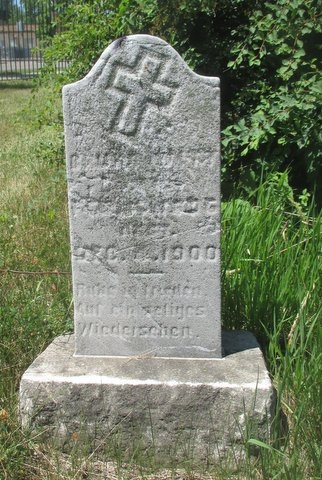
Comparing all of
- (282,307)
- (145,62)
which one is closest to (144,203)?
(145,62)

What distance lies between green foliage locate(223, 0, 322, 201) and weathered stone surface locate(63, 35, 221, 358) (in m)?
1.78

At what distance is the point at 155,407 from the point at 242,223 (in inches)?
53.3

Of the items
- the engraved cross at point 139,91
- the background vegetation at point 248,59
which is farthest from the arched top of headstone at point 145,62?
the background vegetation at point 248,59

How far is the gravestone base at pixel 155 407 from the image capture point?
2510 millimetres

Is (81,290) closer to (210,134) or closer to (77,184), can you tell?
(77,184)

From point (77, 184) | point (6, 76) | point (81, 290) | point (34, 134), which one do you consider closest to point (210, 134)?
point (77, 184)

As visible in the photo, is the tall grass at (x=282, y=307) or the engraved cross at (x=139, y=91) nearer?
the tall grass at (x=282, y=307)

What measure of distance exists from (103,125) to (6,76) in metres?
26.7

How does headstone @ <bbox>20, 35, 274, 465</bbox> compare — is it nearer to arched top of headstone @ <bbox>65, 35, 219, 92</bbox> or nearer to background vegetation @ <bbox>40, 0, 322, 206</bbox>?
arched top of headstone @ <bbox>65, 35, 219, 92</bbox>

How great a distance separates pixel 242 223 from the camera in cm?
361

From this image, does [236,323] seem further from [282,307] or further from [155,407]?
[155,407]

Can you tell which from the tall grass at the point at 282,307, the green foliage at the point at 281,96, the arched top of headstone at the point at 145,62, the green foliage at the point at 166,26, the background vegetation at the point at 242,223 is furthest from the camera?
the green foliage at the point at 166,26

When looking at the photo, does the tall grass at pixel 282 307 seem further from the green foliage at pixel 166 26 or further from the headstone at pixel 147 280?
the green foliage at pixel 166 26

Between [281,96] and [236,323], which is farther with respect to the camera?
[281,96]
